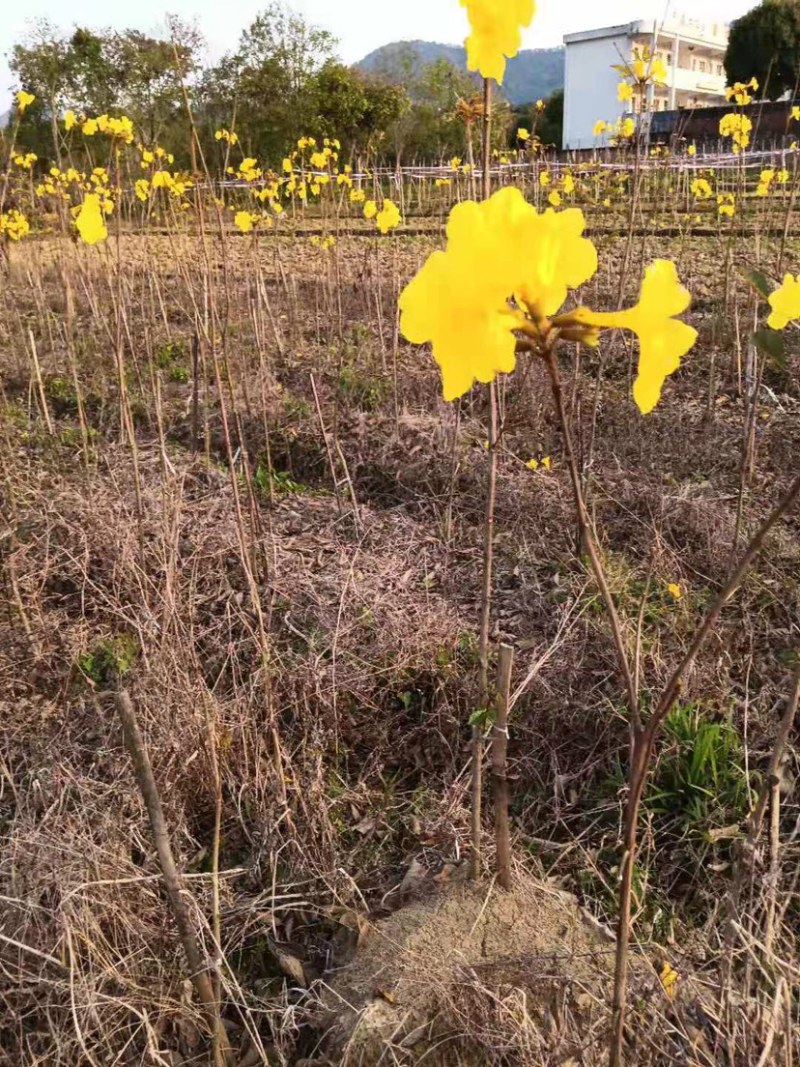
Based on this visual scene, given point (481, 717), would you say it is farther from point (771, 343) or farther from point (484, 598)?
point (771, 343)

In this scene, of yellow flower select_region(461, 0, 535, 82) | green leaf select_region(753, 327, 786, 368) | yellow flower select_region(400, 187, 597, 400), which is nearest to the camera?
yellow flower select_region(400, 187, 597, 400)

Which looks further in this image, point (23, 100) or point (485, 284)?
point (23, 100)

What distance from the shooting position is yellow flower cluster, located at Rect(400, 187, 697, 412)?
2.13 ft

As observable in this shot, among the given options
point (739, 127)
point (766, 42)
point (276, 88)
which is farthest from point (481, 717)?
point (766, 42)

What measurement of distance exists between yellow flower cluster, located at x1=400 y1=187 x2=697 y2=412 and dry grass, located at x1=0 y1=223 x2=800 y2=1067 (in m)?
0.99

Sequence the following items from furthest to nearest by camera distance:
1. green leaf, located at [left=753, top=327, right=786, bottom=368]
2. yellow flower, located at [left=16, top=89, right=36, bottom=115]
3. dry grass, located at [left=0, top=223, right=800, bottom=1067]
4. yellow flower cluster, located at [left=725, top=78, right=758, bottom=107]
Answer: yellow flower cluster, located at [left=725, top=78, right=758, bottom=107] → yellow flower, located at [left=16, top=89, right=36, bottom=115] → dry grass, located at [left=0, top=223, right=800, bottom=1067] → green leaf, located at [left=753, top=327, right=786, bottom=368]

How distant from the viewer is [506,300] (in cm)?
67

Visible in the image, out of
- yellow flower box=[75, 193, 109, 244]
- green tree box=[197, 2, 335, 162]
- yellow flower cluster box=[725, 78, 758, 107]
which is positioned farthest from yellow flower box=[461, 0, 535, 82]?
green tree box=[197, 2, 335, 162]

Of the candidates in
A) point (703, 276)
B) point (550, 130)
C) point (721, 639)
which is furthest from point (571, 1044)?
point (550, 130)

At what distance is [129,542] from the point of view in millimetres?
2807

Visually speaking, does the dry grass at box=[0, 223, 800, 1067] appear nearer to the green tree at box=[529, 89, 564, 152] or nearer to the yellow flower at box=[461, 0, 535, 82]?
the yellow flower at box=[461, 0, 535, 82]

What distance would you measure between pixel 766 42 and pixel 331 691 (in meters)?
31.5

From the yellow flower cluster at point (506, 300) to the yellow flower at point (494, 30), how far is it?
1.57 ft

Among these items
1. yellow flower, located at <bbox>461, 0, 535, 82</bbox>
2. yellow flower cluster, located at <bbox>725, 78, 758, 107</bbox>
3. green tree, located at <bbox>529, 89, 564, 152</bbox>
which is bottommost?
yellow flower, located at <bbox>461, 0, 535, 82</bbox>
